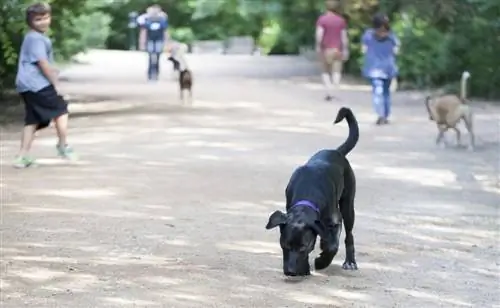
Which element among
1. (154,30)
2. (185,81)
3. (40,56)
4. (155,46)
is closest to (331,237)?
(40,56)

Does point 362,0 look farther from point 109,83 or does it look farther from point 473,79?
point 109,83

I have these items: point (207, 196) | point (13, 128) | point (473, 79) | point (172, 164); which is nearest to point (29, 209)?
point (207, 196)

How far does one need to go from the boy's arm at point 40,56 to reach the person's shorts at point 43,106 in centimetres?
19

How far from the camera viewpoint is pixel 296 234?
5914mm

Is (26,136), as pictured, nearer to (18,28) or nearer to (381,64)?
(18,28)

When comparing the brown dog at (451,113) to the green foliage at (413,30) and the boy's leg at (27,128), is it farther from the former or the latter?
the boy's leg at (27,128)

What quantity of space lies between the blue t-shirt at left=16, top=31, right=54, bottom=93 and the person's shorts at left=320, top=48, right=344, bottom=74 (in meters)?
8.54

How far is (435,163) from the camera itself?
11.4m

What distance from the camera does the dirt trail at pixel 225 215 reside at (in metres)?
6.09

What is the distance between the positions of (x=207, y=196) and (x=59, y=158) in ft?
9.59

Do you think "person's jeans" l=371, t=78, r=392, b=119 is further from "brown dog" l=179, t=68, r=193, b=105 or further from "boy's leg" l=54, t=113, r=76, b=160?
"boy's leg" l=54, t=113, r=76, b=160

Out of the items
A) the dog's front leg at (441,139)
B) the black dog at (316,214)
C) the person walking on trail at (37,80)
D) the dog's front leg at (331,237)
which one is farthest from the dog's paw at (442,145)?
the dog's front leg at (331,237)

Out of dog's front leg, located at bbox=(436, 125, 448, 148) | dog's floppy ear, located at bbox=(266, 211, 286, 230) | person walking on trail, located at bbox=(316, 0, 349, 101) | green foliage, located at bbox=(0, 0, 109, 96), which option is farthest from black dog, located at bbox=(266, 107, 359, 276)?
person walking on trail, located at bbox=(316, 0, 349, 101)

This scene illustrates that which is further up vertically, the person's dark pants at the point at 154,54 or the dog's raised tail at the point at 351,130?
the dog's raised tail at the point at 351,130
